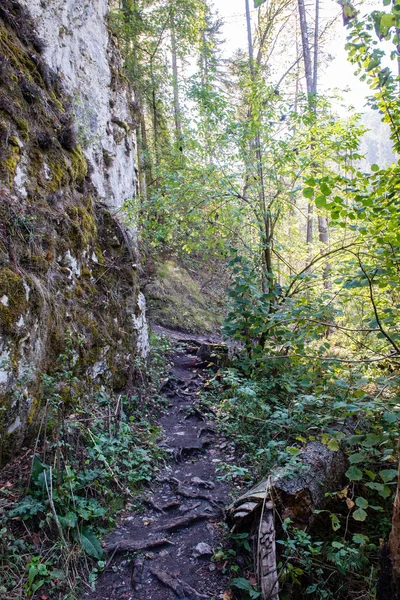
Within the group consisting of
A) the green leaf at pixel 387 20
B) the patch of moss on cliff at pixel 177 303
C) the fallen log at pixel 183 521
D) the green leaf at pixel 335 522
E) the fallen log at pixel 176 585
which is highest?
the green leaf at pixel 387 20

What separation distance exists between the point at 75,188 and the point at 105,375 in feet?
9.87

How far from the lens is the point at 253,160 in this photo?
6.70 m

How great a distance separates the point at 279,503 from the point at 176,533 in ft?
3.64

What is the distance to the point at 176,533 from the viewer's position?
→ 3418 millimetres

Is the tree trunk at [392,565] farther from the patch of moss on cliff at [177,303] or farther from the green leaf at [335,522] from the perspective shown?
the patch of moss on cliff at [177,303]

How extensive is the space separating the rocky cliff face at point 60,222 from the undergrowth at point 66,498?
12.0 inches

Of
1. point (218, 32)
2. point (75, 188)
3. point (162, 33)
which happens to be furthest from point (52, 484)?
point (218, 32)

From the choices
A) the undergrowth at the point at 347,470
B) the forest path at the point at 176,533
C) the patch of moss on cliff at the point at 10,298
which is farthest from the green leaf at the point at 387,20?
the forest path at the point at 176,533

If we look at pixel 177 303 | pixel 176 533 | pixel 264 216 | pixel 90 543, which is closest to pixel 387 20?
pixel 90 543

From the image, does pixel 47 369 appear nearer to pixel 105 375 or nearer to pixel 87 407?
pixel 87 407

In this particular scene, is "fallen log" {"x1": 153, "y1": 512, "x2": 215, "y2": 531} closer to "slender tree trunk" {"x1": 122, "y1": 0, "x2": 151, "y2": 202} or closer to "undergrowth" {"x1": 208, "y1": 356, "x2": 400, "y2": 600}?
"undergrowth" {"x1": 208, "y1": 356, "x2": 400, "y2": 600}

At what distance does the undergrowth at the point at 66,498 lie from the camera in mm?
2566

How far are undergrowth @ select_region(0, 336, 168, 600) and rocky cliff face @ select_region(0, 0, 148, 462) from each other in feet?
1.00

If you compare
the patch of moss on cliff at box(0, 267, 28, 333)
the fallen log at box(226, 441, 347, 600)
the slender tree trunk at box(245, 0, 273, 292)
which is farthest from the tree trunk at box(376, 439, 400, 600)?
the slender tree trunk at box(245, 0, 273, 292)
